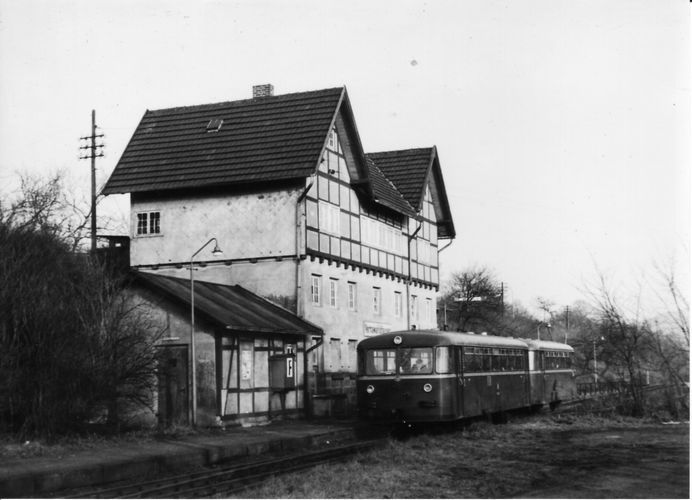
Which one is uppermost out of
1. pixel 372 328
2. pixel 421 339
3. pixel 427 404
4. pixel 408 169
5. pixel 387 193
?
pixel 408 169

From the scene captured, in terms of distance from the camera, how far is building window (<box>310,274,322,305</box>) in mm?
31491

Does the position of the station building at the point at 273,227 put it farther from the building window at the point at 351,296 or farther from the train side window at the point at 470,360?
the train side window at the point at 470,360

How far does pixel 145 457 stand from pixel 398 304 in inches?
904

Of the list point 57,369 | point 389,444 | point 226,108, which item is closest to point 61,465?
point 57,369

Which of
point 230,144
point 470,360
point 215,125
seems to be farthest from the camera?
point 215,125

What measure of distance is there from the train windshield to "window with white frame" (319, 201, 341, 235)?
900cm

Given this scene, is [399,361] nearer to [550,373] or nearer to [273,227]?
[273,227]

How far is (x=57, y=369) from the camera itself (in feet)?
61.6

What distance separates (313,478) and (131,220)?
20.4 m

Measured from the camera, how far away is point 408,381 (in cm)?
2314

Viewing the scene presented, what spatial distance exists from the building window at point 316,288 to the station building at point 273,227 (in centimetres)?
6

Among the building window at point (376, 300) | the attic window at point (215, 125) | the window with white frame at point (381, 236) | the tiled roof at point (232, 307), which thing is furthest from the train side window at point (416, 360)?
the attic window at point (215, 125)

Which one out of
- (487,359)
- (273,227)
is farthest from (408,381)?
(273,227)

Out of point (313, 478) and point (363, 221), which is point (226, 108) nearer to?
point (363, 221)
